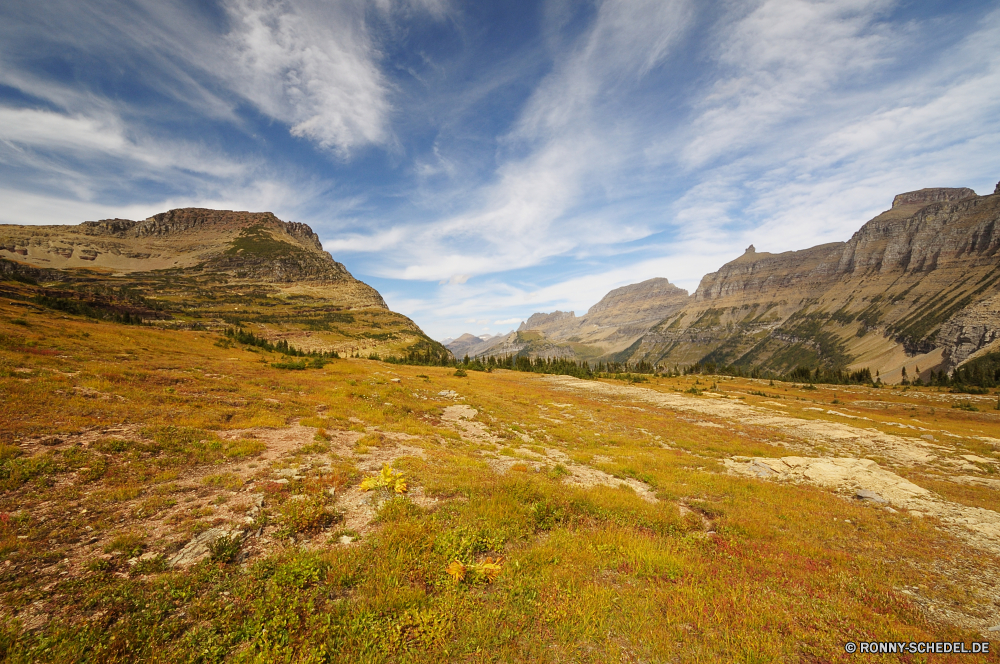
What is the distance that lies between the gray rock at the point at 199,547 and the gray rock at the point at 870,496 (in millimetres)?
22989

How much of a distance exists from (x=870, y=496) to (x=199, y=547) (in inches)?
937

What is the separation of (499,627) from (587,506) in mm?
5822

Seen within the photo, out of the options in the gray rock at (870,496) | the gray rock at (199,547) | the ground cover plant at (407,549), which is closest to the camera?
the ground cover plant at (407,549)

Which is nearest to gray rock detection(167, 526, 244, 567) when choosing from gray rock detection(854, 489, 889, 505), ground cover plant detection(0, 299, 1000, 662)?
ground cover plant detection(0, 299, 1000, 662)

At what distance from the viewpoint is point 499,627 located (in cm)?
629

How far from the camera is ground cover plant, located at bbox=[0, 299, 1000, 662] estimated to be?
227 inches

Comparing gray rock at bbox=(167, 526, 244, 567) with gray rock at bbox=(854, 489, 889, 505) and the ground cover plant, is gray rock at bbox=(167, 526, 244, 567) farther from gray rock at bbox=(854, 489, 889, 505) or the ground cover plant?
gray rock at bbox=(854, 489, 889, 505)

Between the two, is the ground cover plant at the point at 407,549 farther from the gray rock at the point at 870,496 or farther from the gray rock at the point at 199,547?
the gray rock at the point at 870,496

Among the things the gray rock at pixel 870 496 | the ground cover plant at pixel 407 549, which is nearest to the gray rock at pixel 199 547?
the ground cover plant at pixel 407 549

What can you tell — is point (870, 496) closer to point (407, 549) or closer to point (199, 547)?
point (407, 549)

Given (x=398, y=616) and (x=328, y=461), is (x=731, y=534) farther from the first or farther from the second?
(x=328, y=461)

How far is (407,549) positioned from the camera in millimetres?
8039

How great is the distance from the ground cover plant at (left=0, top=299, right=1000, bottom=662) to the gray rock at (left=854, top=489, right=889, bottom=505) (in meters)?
0.41

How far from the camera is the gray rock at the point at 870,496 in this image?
1425 cm
